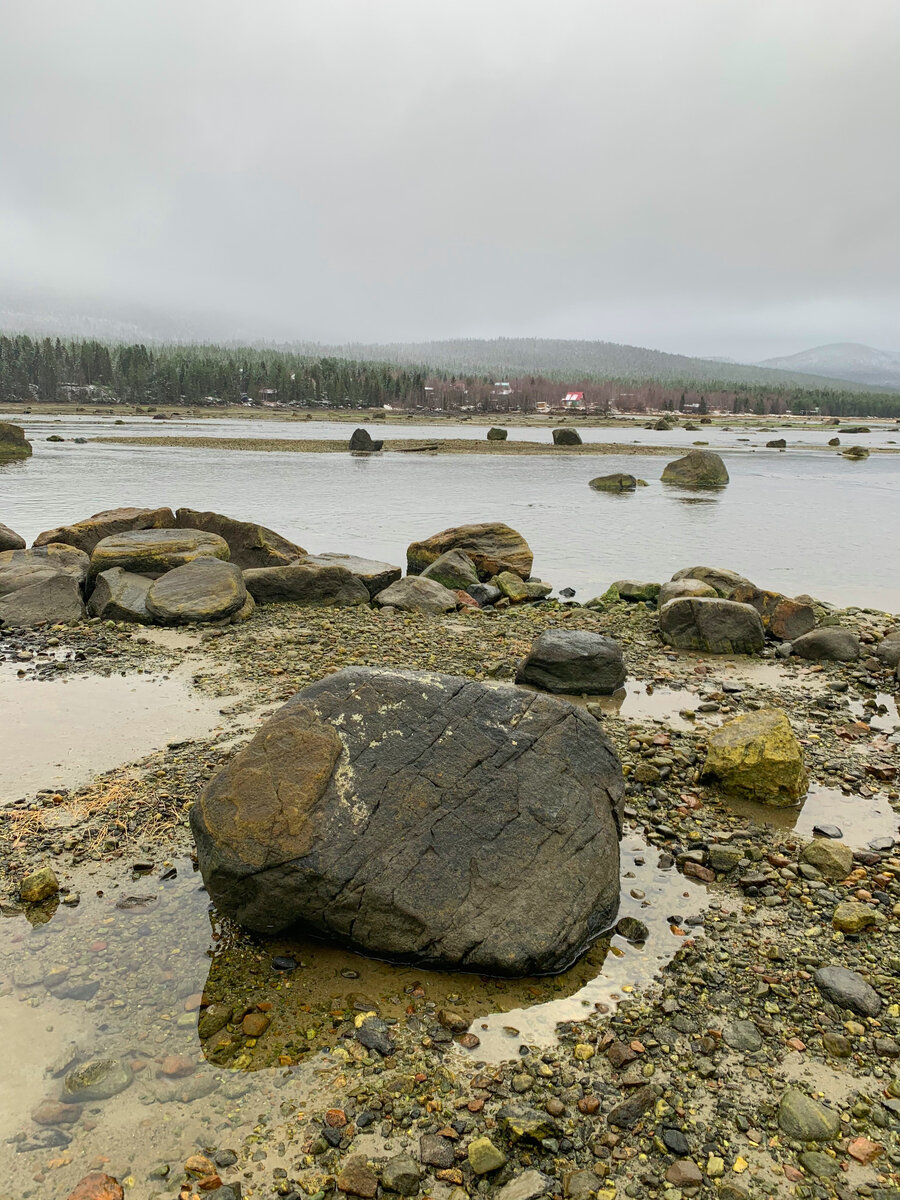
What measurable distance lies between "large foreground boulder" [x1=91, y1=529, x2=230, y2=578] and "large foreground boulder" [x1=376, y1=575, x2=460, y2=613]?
11.6 ft

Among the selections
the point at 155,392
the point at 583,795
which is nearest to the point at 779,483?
the point at 583,795

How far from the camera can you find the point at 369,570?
14.6 meters

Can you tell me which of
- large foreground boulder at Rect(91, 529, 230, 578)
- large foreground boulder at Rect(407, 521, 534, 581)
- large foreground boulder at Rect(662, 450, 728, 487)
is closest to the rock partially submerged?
large foreground boulder at Rect(662, 450, 728, 487)

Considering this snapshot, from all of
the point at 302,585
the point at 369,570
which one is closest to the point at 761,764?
the point at 302,585

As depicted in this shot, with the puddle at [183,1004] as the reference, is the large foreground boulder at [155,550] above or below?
above

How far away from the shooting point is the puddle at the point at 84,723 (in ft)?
23.3

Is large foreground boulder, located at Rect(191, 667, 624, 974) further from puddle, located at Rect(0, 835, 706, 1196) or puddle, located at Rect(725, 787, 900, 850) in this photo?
puddle, located at Rect(725, 787, 900, 850)

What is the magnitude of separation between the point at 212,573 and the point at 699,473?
116ft

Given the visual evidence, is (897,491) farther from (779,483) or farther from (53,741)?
(53,741)

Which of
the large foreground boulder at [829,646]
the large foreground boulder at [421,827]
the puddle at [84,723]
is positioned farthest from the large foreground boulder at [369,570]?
the large foreground boulder at [421,827]

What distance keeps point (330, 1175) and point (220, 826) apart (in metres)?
2.13

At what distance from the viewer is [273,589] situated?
13.5 m

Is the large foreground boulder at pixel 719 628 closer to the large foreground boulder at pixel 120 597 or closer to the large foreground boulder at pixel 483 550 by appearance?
the large foreground boulder at pixel 483 550

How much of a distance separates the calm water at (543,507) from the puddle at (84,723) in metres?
9.50
